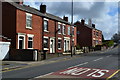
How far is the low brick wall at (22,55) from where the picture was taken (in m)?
22.4

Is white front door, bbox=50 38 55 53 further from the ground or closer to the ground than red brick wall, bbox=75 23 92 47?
closer to the ground

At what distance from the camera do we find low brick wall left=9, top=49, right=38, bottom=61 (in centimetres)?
2238

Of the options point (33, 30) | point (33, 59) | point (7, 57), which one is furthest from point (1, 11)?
point (33, 59)

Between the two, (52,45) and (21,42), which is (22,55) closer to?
(21,42)

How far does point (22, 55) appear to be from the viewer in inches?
896

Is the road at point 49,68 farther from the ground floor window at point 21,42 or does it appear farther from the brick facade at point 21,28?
the brick facade at point 21,28

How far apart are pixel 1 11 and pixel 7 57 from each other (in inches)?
286

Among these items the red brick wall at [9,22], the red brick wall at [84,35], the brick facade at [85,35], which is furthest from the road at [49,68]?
the red brick wall at [84,35]

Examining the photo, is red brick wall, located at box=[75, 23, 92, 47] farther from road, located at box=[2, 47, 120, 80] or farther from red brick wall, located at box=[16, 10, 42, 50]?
road, located at box=[2, 47, 120, 80]

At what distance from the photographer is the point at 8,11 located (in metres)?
25.8

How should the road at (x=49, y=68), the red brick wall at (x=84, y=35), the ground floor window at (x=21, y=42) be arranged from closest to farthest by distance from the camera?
the road at (x=49, y=68) < the ground floor window at (x=21, y=42) < the red brick wall at (x=84, y=35)

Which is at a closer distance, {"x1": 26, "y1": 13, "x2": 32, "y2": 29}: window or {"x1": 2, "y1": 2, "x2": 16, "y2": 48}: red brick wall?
{"x1": 2, "y1": 2, "x2": 16, "y2": 48}: red brick wall

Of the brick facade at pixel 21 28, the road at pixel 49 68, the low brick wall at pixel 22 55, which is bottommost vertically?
the road at pixel 49 68

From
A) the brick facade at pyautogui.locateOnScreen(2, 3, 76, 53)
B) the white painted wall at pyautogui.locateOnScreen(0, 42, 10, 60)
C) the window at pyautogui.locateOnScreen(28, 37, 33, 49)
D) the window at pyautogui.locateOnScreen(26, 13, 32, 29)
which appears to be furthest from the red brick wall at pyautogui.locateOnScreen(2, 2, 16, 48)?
the window at pyautogui.locateOnScreen(28, 37, 33, 49)
